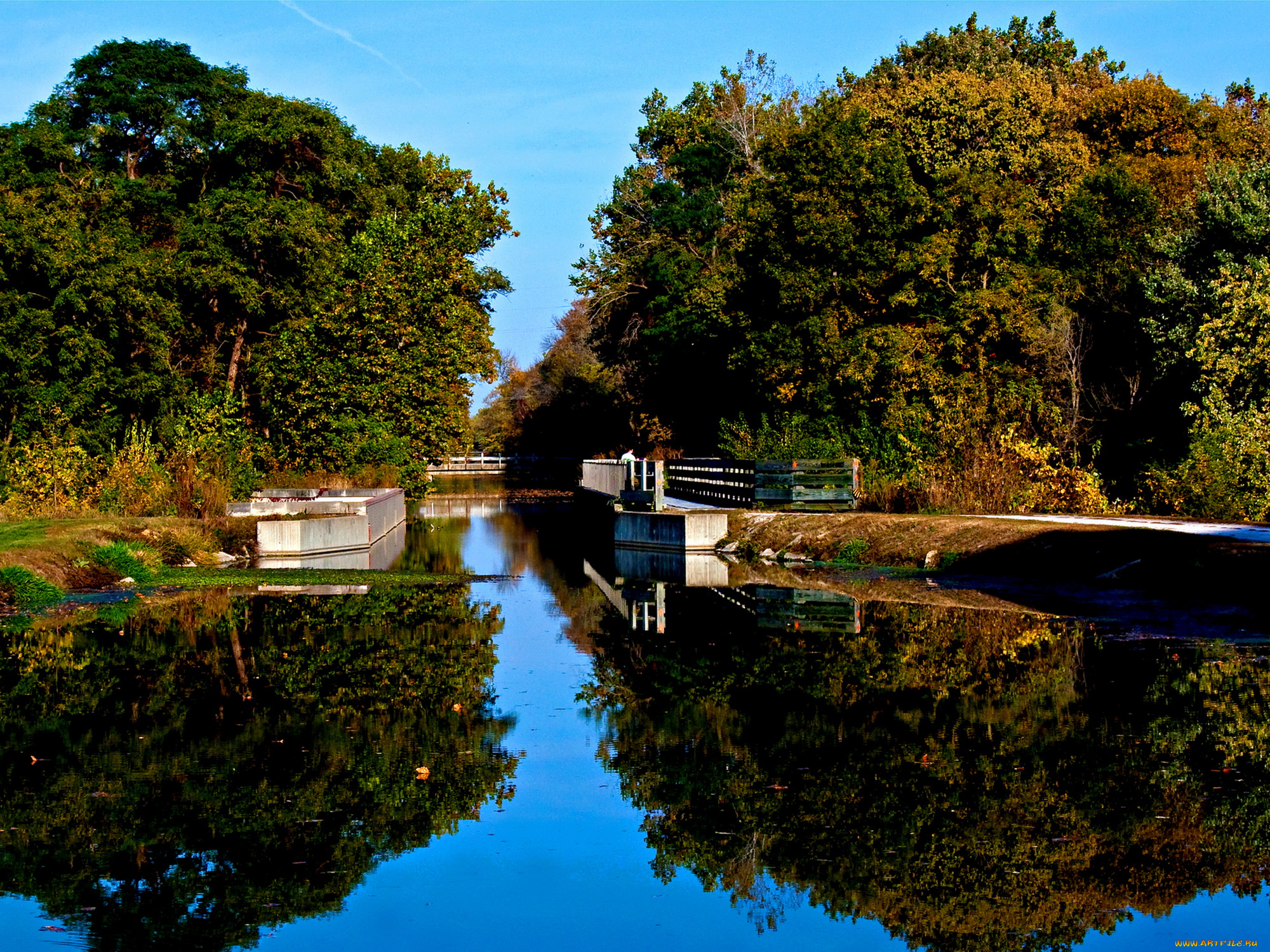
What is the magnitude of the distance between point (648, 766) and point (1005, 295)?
30.5m

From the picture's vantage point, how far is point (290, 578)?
79.7 ft

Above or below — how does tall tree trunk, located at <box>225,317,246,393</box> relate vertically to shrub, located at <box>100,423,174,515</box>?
above

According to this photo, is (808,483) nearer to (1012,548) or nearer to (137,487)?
(1012,548)

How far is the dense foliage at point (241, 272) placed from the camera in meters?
38.5

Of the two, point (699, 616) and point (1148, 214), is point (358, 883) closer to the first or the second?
point (699, 616)

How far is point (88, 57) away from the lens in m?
48.1

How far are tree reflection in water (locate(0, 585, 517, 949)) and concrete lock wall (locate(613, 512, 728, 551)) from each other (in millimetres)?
14285

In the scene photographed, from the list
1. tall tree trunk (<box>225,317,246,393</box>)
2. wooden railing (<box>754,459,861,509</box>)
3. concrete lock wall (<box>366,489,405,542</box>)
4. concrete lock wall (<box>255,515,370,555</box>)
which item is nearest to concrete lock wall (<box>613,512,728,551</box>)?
wooden railing (<box>754,459,861,509</box>)

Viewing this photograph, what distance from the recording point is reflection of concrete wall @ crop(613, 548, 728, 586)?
27.1 meters

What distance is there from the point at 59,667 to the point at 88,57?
1555 inches

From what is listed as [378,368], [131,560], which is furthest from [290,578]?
[378,368]

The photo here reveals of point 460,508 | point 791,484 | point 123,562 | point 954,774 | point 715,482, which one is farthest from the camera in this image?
point 460,508

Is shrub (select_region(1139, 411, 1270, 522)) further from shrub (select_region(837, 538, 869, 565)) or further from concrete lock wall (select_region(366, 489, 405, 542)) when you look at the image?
concrete lock wall (select_region(366, 489, 405, 542))

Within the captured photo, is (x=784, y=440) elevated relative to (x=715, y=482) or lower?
elevated
